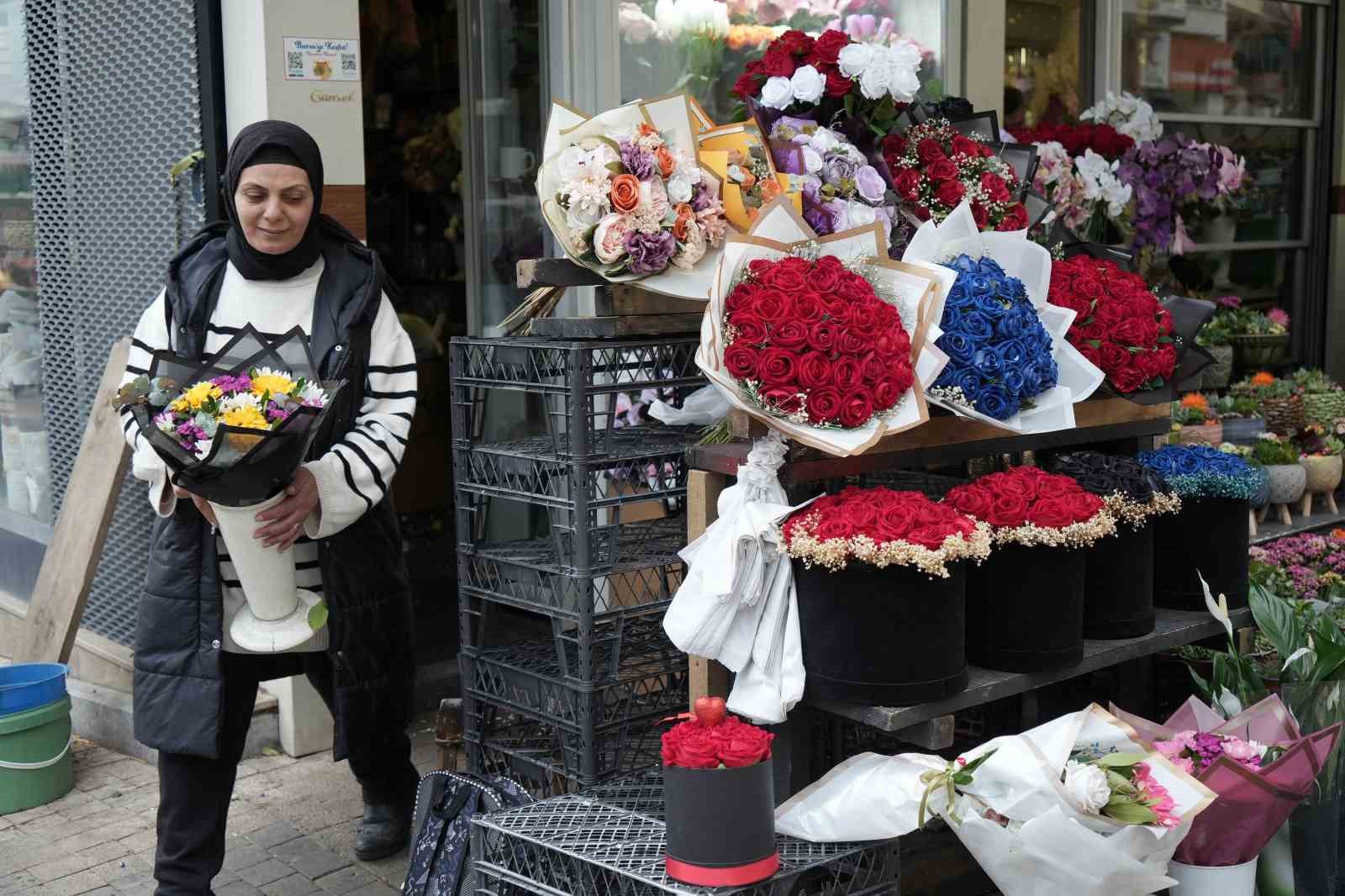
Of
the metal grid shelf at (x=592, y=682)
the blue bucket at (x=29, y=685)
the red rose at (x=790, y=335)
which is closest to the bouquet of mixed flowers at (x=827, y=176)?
the red rose at (x=790, y=335)

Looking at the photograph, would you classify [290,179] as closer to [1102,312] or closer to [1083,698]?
[1102,312]

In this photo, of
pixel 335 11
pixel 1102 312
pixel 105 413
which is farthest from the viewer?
pixel 105 413

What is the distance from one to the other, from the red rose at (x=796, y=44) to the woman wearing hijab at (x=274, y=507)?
1.11 meters

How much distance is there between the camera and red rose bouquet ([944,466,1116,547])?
270 cm

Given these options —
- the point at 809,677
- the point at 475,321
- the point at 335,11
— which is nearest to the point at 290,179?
the point at 335,11

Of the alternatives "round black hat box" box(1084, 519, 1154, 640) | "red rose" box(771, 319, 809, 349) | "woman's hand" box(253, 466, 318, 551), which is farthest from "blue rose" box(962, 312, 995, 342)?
"woman's hand" box(253, 466, 318, 551)

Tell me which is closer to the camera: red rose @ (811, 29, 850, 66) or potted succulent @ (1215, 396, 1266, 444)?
red rose @ (811, 29, 850, 66)

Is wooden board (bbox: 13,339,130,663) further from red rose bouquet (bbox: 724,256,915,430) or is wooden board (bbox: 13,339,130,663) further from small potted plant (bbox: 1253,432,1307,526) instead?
Answer: small potted plant (bbox: 1253,432,1307,526)

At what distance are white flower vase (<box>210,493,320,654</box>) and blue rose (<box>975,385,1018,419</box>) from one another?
1.50 m

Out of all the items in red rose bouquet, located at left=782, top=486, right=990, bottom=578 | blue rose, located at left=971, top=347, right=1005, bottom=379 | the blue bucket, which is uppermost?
blue rose, located at left=971, top=347, right=1005, bottom=379

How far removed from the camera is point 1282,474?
17.0 feet

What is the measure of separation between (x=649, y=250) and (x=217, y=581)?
1.26m

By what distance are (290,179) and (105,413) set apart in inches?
70.6

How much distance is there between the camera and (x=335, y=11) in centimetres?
425
